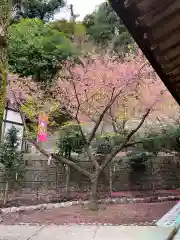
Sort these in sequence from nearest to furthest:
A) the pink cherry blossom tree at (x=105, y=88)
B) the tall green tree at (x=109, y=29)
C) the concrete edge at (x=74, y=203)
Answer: the concrete edge at (x=74, y=203) → the pink cherry blossom tree at (x=105, y=88) → the tall green tree at (x=109, y=29)

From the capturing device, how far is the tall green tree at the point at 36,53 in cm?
1820

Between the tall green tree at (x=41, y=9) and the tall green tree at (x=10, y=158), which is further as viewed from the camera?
the tall green tree at (x=41, y=9)

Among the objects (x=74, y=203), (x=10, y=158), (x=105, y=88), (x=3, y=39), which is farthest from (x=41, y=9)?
(x=3, y=39)

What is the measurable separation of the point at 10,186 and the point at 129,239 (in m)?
7.33

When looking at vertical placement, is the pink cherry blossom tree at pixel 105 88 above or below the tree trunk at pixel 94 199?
above

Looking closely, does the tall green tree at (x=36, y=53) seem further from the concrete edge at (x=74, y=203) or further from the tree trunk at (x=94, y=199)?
the tree trunk at (x=94, y=199)

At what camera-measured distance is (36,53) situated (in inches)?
742

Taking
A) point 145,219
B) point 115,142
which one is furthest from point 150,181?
point 145,219

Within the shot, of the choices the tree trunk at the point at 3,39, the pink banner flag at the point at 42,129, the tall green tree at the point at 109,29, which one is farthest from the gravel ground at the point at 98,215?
the tall green tree at the point at 109,29

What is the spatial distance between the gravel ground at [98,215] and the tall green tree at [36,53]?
32.6 ft

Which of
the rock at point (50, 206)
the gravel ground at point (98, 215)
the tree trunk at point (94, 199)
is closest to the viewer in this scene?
the gravel ground at point (98, 215)

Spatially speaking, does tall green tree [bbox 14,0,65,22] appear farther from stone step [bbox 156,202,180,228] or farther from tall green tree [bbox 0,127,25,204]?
stone step [bbox 156,202,180,228]

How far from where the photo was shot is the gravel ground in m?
8.20

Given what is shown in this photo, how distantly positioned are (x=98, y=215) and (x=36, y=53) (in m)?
12.4
